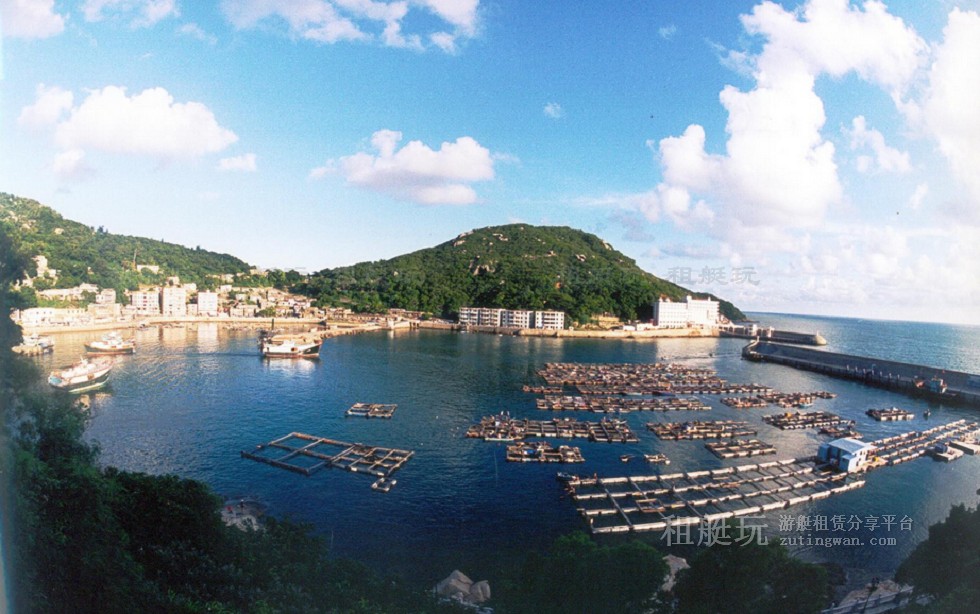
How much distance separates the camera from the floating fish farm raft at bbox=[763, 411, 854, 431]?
1958cm

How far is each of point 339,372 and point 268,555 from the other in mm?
22496

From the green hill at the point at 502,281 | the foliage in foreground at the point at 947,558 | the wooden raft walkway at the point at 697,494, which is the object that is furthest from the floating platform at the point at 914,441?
the green hill at the point at 502,281

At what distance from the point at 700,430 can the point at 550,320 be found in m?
36.0

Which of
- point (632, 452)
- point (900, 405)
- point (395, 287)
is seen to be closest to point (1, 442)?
point (632, 452)

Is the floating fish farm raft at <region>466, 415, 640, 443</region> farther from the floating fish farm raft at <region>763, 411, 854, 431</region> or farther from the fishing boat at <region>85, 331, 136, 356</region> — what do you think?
the fishing boat at <region>85, 331, 136, 356</region>

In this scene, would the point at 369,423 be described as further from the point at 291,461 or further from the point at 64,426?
the point at 64,426

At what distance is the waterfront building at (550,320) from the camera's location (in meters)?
53.8

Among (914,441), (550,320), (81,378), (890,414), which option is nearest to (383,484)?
(81,378)

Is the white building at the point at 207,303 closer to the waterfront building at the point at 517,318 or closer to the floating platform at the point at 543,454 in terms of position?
the waterfront building at the point at 517,318

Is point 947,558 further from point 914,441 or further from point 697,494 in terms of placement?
point 914,441

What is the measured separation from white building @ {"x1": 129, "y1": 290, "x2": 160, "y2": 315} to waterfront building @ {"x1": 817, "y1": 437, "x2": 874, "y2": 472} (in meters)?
59.2

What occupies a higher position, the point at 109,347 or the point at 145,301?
the point at 145,301

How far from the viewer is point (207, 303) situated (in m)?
55.5

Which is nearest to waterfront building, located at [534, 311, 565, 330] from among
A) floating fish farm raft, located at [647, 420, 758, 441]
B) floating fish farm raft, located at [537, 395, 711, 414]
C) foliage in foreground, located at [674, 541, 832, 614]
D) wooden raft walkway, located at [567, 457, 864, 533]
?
floating fish farm raft, located at [537, 395, 711, 414]
